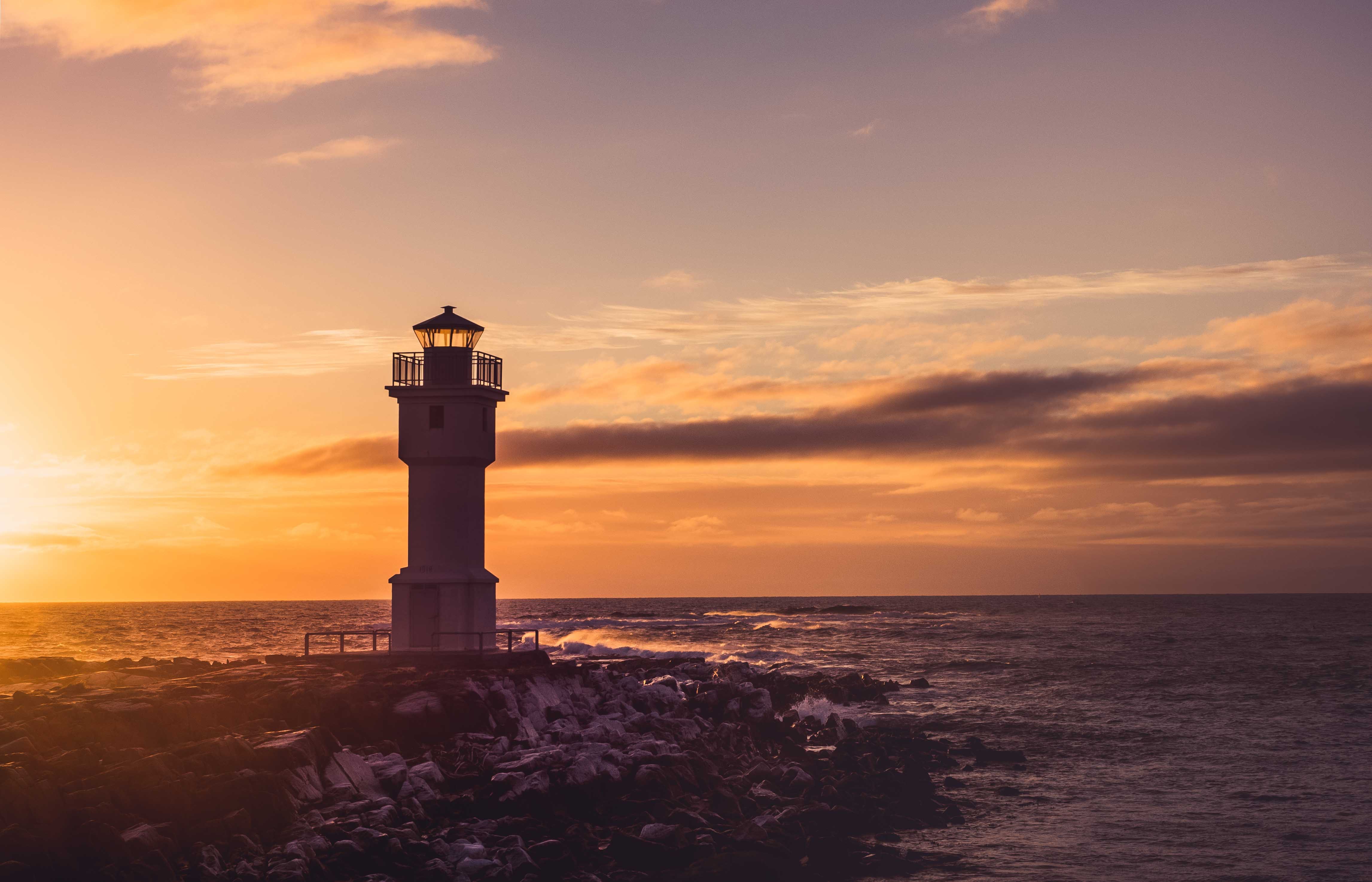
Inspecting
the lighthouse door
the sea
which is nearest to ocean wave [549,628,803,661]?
the sea

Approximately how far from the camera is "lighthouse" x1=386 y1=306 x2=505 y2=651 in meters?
26.5

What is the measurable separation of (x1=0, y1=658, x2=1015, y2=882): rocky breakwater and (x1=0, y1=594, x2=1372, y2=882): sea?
2065mm

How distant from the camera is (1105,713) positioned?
35969mm

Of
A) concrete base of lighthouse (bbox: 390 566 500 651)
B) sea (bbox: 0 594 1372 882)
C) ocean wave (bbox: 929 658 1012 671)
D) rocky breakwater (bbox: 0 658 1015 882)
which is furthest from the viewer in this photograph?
ocean wave (bbox: 929 658 1012 671)

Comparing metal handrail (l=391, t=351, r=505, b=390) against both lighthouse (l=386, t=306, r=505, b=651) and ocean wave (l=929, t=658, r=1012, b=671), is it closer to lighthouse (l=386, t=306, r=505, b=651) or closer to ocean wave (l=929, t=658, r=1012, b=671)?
lighthouse (l=386, t=306, r=505, b=651)

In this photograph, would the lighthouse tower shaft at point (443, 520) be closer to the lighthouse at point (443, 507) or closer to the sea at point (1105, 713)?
the lighthouse at point (443, 507)

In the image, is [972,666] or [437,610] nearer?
[437,610]

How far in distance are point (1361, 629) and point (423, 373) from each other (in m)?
84.2

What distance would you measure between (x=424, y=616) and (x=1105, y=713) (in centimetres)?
2137

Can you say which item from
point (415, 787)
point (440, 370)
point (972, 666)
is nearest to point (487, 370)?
point (440, 370)

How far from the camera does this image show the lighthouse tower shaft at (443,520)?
26516 millimetres

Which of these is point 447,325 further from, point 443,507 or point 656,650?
point 656,650

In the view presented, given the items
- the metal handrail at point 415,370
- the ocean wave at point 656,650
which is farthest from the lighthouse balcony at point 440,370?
the ocean wave at point 656,650

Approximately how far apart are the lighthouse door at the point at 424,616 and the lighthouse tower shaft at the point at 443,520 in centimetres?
2
